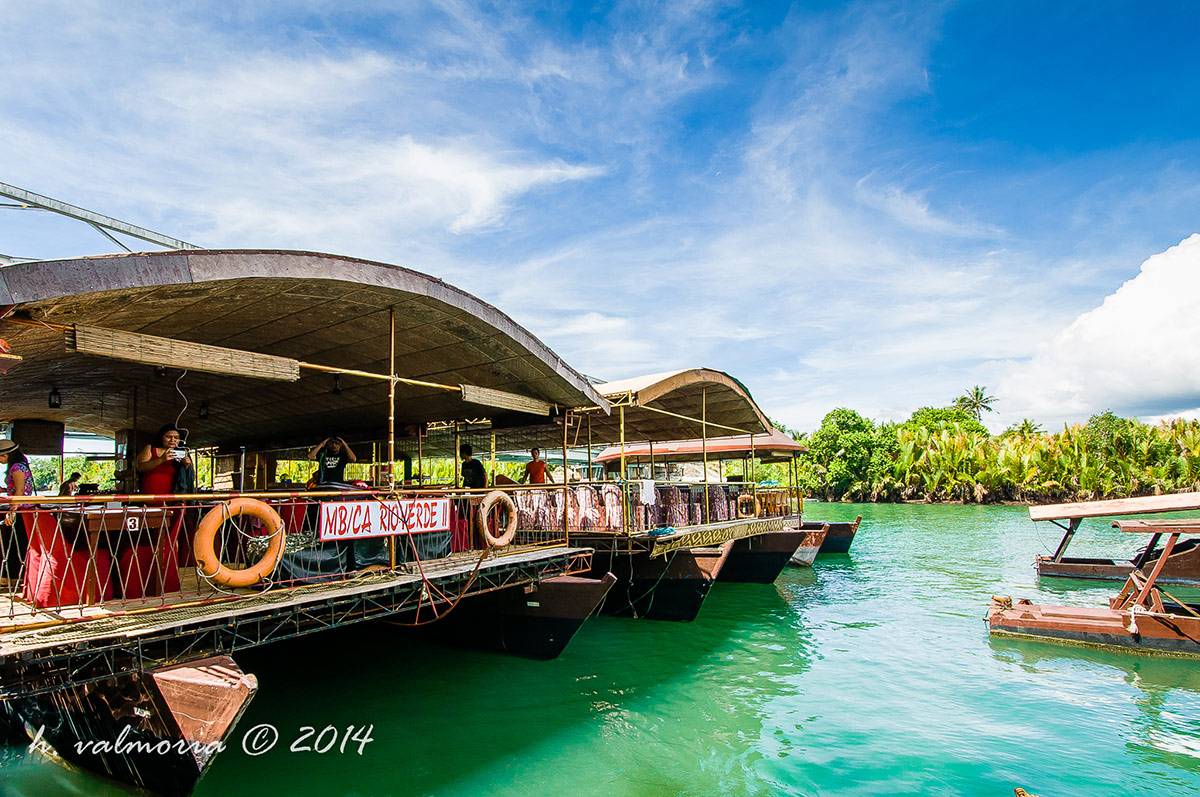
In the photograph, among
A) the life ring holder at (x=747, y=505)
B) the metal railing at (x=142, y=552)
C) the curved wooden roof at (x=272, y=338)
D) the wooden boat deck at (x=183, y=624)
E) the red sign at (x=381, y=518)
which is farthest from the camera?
the life ring holder at (x=747, y=505)

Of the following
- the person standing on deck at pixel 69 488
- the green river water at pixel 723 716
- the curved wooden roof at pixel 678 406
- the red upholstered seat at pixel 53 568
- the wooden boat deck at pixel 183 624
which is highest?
the curved wooden roof at pixel 678 406

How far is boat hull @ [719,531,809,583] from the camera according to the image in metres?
14.7

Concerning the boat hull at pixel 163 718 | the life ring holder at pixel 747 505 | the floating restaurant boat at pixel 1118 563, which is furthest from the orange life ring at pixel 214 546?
the floating restaurant boat at pixel 1118 563

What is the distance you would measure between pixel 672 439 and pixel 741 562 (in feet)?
11.9

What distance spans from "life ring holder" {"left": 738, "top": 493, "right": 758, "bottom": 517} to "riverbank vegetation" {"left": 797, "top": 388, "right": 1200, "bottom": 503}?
951 inches

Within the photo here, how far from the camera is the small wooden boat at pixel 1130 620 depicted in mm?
9406

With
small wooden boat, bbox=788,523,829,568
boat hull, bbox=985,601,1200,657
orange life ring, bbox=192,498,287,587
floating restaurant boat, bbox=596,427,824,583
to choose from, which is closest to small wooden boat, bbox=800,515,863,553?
floating restaurant boat, bbox=596,427,824,583

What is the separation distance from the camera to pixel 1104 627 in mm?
9758

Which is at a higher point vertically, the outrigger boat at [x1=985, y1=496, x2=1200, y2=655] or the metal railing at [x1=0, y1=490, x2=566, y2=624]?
the metal railing at [x1=0, y1=490, x2=566, y2=624]

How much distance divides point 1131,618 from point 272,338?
12755 millimetres

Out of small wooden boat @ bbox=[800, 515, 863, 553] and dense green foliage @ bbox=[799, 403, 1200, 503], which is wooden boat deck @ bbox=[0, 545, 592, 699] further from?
dense green foliage @ bbox=[799, 403, 1200, 503]

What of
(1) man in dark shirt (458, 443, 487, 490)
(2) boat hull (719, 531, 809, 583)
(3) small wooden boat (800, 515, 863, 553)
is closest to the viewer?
(1) man in dark shirt (458, 443, 487, 490)

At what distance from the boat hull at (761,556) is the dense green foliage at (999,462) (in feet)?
75.1

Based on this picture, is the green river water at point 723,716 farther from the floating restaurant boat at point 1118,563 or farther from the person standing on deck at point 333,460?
the floating restaurant boat at point 1118,563
